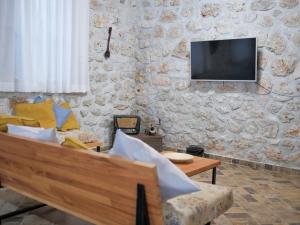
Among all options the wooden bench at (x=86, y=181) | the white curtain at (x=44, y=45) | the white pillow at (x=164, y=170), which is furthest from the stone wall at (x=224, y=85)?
the white pillow at (x=164, y=170)

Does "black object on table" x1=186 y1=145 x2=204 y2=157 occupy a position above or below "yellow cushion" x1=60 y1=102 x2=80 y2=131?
below

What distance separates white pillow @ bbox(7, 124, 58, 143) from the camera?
6.80 ft

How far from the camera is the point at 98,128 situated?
16.8ft

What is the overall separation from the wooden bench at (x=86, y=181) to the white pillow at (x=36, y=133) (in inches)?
3.2

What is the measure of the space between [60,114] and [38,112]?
1.02 ft

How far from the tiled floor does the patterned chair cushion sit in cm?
67

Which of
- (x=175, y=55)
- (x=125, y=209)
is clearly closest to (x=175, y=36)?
(x=175, y=55)

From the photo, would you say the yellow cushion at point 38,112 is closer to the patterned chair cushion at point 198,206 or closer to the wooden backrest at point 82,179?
the wooden backrest at point 82,179

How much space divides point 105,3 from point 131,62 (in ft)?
3.37

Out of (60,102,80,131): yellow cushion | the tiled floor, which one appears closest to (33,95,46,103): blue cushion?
(60,102,80,131): yellow cushion

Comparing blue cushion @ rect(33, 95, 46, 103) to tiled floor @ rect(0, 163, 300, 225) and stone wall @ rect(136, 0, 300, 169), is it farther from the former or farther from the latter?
stone wall @ rect(136, 0, 300, 169)

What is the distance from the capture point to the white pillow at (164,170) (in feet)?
5.34

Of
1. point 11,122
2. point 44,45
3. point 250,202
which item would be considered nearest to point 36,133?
point 11,122

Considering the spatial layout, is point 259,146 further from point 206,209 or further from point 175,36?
point 206,209
